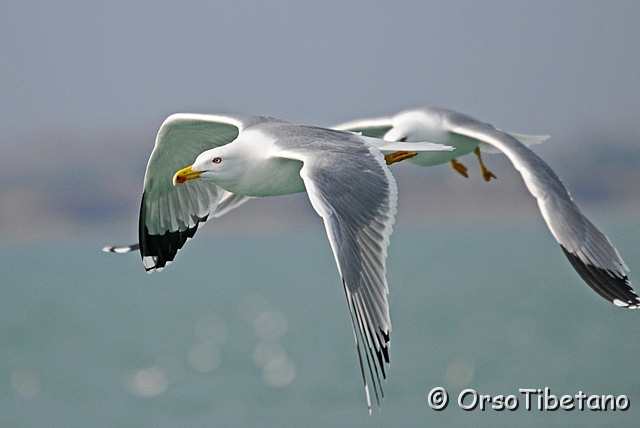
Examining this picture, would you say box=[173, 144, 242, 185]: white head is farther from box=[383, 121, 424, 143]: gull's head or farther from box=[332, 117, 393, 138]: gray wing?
box=[383, 121, 424, 143]: gull's head

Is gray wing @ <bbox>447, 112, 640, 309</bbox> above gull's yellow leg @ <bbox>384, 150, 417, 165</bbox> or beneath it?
beneath

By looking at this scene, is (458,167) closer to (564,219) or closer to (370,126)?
(370,126)

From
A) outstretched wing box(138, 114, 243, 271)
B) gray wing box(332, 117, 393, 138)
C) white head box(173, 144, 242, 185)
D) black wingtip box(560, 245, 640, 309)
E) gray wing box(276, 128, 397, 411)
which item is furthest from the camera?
gray wing box(332, 117, 393, 138)

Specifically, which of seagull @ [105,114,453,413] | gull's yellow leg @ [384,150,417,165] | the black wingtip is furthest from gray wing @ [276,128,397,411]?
the black wingtip

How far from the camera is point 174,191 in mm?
4023

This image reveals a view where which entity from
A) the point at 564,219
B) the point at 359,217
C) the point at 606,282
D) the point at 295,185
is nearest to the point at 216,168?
the point at 295,185

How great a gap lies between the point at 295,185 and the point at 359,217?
0.50 m

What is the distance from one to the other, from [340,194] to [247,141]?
0.53m

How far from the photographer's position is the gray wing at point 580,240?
11.4ft

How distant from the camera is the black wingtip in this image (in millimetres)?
3402

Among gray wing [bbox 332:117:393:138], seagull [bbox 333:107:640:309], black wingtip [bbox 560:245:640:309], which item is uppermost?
gray wing [bbox 332:117:393:138]

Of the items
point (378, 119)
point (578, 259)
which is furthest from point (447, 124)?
point (578, 259)

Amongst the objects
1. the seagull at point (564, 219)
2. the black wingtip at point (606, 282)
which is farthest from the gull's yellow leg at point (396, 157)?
the black wingtip at point (606, 282)

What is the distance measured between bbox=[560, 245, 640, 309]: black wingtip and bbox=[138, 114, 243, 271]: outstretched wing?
1296 mm
